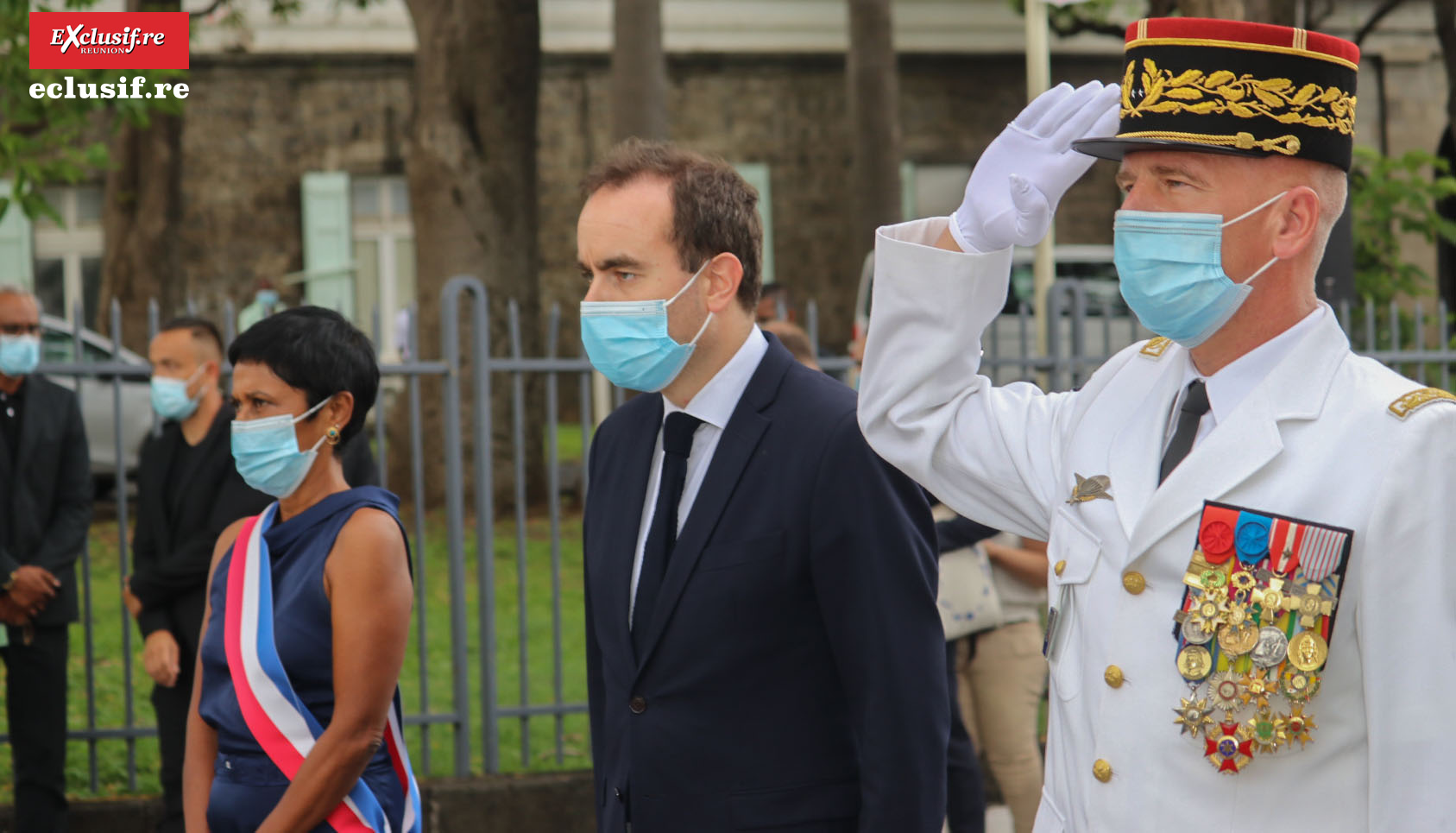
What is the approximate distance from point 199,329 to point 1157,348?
4.37 meters

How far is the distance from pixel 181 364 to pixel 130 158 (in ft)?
40.5

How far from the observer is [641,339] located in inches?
116

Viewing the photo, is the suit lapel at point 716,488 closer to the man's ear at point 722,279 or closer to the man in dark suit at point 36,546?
the man's ear at point 722,279

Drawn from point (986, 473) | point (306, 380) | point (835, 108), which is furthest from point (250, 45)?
point (986, 473)

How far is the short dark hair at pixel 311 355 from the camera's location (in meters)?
3.51

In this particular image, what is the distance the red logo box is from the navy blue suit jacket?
6.16 metres

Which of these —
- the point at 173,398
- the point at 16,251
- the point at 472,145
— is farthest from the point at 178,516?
the point at 16,251

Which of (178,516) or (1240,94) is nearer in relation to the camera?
(1240,94)

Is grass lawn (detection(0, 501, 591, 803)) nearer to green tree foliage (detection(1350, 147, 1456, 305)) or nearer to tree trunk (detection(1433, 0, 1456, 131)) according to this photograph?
green tree foliage (detection(1350, 147, 1456, 305))

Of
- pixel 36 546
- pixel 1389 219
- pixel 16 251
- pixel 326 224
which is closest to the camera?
pixel 36 546

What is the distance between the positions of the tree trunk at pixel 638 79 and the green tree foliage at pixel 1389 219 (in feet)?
17.2

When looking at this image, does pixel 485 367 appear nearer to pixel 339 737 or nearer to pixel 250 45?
pixel 339 737

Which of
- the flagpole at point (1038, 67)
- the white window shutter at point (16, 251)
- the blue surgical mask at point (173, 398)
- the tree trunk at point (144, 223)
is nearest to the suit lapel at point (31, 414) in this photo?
→ the blue surgical mask at point (173, 398)

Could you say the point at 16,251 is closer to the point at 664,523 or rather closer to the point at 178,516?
the point at 178,516
